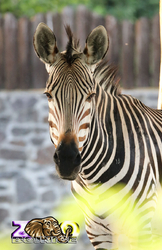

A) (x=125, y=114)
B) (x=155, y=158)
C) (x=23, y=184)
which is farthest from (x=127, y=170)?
(x=23, y=184)

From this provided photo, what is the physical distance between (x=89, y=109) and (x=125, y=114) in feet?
1.21

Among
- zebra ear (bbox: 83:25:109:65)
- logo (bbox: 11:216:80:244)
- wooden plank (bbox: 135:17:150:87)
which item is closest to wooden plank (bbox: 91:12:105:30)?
wooden plank (bbox: 135:17:150:87)

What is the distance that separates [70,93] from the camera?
→ 5.31 feet

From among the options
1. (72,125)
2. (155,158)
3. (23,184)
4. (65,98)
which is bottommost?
(23,184)

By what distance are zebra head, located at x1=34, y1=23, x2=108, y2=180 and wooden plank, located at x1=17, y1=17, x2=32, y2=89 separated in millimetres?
3054

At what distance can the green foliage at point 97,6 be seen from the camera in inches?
321

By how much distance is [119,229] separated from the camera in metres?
1.91

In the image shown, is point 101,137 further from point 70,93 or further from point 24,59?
point 24,59

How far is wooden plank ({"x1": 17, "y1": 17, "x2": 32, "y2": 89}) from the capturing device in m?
4.73

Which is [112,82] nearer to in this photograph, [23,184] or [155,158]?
[155,158]

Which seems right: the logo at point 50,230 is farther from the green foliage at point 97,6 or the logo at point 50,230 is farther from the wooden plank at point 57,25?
the green foliage at point 97,6

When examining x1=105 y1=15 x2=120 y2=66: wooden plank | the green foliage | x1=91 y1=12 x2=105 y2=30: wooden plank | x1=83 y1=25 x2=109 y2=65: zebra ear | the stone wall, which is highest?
the green foliage

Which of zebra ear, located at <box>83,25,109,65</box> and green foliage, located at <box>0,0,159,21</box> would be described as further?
green foliage, located at <box>0,0,159,21</box>

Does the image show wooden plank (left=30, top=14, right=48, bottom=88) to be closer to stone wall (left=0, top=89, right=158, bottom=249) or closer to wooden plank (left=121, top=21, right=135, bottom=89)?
stone wall (left=0, top=89, right=158, bottom=249)
